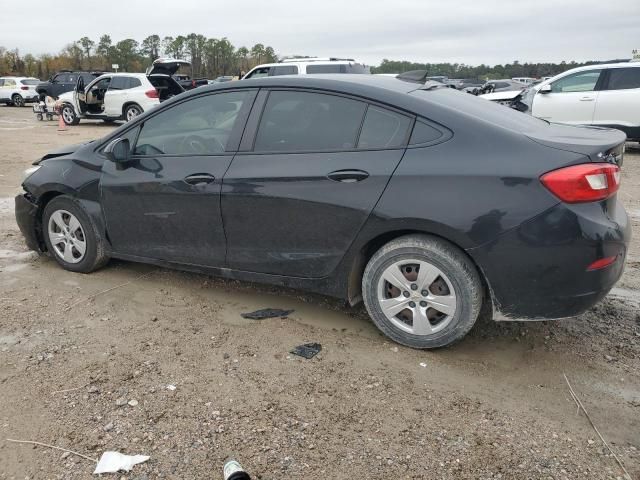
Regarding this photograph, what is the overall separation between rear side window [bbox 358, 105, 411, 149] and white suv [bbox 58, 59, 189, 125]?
14023 millimetres

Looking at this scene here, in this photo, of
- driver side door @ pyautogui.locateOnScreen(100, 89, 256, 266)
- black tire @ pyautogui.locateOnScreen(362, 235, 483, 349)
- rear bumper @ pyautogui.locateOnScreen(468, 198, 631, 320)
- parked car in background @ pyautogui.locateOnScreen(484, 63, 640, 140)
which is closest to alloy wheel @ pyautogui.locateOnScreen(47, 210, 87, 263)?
driver side door @ pyautogui.locateOnScreen(100, 89, 256, 266)

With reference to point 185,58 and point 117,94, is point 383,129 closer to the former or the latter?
point 117,94

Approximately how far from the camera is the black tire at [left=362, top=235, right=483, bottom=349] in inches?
118

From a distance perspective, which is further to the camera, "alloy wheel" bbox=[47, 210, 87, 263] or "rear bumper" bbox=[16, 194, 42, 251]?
"rear bumper" bbox=[16, 194, 42, 251]

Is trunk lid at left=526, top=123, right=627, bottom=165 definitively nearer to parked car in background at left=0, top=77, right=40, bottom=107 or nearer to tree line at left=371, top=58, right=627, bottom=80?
parked car in background at left=0, top=77, right=40, bottom=107

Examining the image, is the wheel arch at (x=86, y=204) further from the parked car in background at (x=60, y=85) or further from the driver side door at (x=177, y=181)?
the parked car in background at (x=60, y=85)

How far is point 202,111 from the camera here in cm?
383

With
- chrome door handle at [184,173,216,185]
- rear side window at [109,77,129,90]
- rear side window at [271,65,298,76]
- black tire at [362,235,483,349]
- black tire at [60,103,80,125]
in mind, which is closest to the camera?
black tire at [362,235,483,349]

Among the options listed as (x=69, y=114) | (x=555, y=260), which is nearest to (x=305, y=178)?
(x=555, y=260)

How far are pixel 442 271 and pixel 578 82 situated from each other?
1003cm

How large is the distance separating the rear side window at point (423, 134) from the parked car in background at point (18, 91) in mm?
30831

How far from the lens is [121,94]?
16.5 metres

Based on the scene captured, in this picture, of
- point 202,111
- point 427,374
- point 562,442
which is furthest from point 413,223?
point 202,111

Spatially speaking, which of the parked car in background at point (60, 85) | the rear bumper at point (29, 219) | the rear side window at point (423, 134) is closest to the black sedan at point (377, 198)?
the rear side window at point (423, 134)
